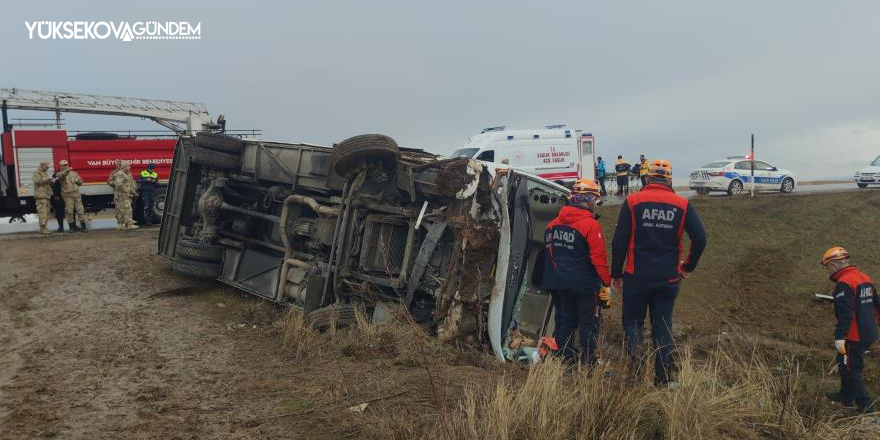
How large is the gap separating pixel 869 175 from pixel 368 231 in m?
21.7

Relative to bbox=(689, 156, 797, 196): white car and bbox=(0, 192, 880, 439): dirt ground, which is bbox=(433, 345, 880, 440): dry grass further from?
bbox=(689, 156, 797, 196): white car

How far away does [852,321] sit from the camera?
17.9 ft

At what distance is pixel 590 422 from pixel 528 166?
15.9 m

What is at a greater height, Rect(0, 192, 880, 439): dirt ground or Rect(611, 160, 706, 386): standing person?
Rect(611, 160, 706, 386): standing person

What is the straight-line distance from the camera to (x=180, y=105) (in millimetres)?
18938

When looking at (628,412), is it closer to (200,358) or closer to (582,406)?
(582,406)

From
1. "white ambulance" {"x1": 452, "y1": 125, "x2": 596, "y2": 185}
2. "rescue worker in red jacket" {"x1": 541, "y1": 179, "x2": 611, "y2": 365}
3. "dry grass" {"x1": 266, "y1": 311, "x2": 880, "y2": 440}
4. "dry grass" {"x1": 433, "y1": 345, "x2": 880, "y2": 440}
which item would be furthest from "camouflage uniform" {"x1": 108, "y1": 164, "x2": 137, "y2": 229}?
"dry grass" {"x1": 433, "y1": 345, "x2": 880, "y2": 440}

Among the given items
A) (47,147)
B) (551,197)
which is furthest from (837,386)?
(47,147)

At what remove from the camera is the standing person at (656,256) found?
14.8 ft

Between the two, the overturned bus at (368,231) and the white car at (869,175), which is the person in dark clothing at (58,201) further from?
the white car at (869,175)

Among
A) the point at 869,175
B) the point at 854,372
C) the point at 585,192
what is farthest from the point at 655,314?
the point at 869,175

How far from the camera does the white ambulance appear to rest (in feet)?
60.0

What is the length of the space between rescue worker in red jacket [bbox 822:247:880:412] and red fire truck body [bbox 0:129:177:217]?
539 inches

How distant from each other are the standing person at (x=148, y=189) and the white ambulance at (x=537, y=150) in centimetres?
811
